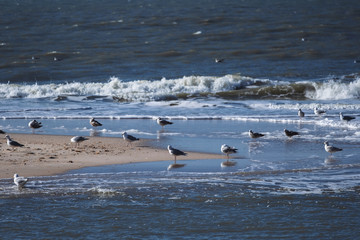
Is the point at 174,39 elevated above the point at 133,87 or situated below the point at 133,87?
above

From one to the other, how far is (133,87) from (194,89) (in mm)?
2496

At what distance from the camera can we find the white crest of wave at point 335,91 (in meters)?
24.1

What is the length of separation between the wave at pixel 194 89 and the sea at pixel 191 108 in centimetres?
8

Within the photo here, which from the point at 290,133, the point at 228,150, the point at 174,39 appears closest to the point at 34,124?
the point at 228,150

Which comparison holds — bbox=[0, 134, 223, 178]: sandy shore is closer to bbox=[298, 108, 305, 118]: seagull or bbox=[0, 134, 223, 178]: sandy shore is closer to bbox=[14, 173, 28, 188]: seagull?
bbox=[14, 173, 28, 188]: seagull

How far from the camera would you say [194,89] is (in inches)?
1035

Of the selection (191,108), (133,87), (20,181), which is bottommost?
(20,181)

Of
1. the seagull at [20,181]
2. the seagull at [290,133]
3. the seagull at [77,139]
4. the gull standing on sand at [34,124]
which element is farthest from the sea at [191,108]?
the seagull at [77,139]

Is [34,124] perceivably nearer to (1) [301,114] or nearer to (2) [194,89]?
(1) [301,114]

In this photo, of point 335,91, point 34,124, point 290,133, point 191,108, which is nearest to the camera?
point 290,133

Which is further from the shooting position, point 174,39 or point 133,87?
point 174,39

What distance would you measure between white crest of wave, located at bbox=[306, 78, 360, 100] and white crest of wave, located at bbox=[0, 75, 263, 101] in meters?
3.09

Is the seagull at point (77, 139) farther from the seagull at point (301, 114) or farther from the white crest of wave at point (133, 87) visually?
the white crest of wave at point (133, 87)

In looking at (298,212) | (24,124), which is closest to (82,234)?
(298,212)
